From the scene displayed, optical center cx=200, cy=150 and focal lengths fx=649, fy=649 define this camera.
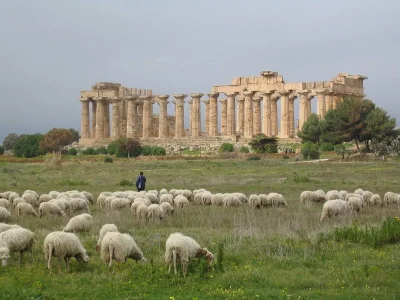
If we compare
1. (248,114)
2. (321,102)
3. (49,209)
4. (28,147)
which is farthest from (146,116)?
(49,209)

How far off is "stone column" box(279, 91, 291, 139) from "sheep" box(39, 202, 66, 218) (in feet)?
190

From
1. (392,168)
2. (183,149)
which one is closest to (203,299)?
(392,168)

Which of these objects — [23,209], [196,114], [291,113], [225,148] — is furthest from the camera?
[196,114]

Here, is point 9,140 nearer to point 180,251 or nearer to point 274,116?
point 274,116

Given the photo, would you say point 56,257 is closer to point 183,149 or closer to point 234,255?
point 234,255

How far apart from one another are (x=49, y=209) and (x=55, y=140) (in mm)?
69053

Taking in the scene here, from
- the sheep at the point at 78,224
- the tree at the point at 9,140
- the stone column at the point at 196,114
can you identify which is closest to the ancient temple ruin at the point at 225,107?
the stone column at the point at 196,114

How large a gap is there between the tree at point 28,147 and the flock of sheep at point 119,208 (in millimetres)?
59219

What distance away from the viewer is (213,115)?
8294 centimetres

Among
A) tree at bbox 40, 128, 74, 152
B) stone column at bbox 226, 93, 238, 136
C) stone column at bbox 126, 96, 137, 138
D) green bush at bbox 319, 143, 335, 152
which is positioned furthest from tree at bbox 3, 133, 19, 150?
green bush at bbox 319, 143, 335, 152

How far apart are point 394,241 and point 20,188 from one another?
21620 mm

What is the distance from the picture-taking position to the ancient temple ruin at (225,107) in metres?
75.9

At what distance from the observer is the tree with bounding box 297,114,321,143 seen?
6694 centimetres

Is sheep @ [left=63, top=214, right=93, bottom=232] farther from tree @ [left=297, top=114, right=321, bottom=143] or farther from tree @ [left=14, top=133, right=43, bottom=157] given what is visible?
tree @ [left=14, top=133, right=43, bottom=157]
